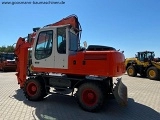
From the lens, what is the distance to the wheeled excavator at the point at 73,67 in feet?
23.4

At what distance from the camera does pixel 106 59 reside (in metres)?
7.04

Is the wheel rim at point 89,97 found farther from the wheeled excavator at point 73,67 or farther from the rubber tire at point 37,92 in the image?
the rubber tire at point 37,92

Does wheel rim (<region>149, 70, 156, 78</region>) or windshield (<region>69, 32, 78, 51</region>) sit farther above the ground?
windshield (<region>69, 32, 78, 51</region>)

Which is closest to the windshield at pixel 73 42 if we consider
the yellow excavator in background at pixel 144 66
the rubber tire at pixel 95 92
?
the rubber tire at pixel 95 92

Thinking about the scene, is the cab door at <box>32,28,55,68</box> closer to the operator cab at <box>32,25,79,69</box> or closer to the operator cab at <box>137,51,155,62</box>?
the operator cab at <box>32,25,79,69</box>

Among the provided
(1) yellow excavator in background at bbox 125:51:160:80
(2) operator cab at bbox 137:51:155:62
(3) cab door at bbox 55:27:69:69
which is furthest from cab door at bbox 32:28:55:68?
(2) operator cab at bbox 137:51:155:62

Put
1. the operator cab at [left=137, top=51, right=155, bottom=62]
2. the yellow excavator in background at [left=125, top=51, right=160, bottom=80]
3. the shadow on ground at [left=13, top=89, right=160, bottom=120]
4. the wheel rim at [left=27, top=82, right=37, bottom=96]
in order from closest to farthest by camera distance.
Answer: the shadow on ground at [left=13, top=89, right=160, bottom=120], the wheel rim at [left=27, top=82, right=37, bottom=96], the yellow excavator in background at [left=125, top=51, right=160, bottom=80], the operator cab at [left=137, top=51, right=155, bottom=62]

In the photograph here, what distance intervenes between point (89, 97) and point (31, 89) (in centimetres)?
261

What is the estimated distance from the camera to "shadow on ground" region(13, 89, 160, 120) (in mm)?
6637

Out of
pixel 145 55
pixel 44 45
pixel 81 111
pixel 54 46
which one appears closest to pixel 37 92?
pixel 44 45

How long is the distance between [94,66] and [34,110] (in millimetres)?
2453

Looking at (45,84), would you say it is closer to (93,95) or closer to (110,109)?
(93,95)

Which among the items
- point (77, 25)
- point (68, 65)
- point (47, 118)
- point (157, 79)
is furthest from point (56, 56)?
point (157, 79)

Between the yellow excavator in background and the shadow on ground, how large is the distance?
10539mm
